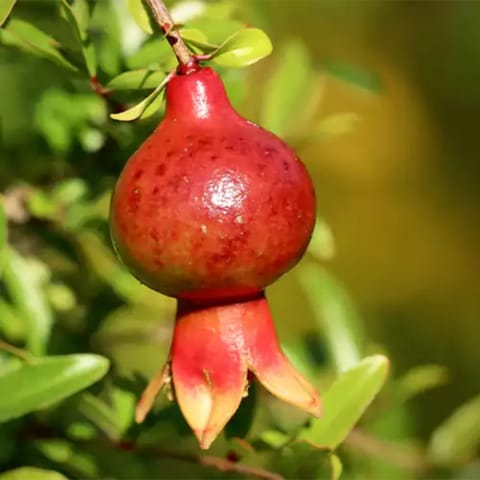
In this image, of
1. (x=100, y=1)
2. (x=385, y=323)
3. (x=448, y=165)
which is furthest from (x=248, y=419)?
(x=448, y=165)

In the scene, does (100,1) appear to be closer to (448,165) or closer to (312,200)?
(312,200)

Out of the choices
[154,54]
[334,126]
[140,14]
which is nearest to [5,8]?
[140,14]

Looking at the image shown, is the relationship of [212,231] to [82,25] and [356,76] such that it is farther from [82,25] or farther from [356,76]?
[356,76]

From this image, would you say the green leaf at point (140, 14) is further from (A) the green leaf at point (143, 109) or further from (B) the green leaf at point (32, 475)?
(B) the green leaf at point (32, 475)

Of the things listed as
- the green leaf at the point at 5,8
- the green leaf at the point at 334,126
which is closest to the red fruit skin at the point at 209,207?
the green leaf at the point at 5,8

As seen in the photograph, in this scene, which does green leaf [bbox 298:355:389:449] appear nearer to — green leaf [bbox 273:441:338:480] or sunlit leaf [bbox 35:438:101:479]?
green leaf [bbox 273:441:338:480]

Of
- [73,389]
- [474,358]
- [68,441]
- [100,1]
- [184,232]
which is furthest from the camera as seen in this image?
[474,358]
